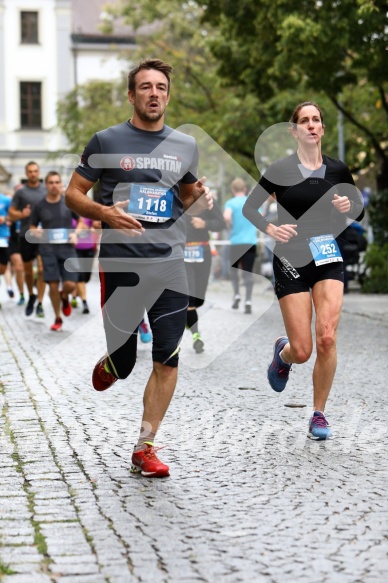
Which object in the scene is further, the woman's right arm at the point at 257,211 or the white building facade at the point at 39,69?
the white building facade at the point at 39,69

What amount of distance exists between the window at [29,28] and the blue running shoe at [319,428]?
161 feet

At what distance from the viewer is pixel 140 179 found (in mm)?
6121

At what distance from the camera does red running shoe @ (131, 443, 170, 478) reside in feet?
19.6

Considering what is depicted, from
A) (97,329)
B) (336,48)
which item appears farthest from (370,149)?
(97,329)

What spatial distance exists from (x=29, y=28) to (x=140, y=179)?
1957 inches

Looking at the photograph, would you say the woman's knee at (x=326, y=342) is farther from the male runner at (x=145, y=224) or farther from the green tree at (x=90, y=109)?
the green tree at (x=90, y=109)

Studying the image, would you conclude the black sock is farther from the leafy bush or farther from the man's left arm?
the leafy bush

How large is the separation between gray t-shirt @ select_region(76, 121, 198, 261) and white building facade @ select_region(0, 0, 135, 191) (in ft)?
158

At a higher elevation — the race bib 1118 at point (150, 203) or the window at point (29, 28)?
the window at point (29, 28)

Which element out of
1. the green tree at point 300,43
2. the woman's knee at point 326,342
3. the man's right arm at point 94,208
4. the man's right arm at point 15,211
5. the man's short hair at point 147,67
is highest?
the green tree at point 300,43

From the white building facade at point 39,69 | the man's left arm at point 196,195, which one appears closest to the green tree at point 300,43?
the man's left arm at point 196,195

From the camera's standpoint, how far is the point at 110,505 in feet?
17.5

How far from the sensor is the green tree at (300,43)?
17.3m

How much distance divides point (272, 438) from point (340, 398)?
1.83 meters
